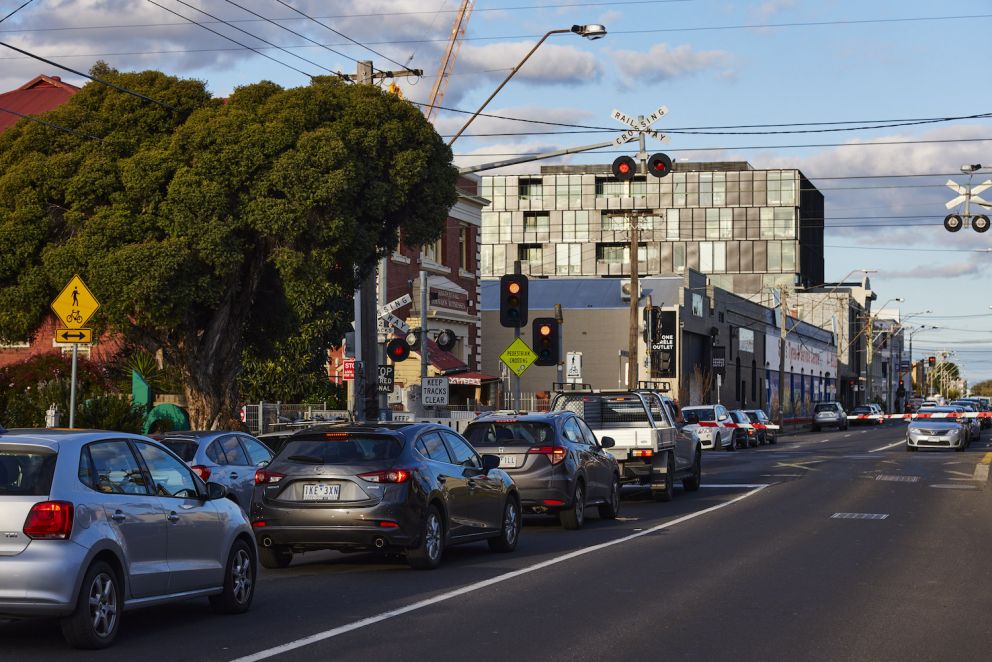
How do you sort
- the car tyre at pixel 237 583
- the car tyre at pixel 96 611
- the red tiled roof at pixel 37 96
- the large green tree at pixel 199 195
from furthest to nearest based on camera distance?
the red tiled roof at pixel 37 96, the large green tree at pixel 199 195, the car tyre at pixel 237 583, the car tyre at pixel 96 611

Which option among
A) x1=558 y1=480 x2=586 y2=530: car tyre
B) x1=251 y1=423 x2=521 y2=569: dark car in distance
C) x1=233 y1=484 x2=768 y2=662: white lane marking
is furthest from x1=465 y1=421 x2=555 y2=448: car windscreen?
x1=251 y1=423 x2=521 y2=569: dark car in distance

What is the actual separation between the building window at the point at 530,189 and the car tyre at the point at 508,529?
107 meters

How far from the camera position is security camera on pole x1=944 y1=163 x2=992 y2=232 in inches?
1154

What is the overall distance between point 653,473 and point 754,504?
1827 mm

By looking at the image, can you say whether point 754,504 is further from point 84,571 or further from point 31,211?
point 84,571

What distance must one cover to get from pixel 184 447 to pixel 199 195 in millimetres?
7608

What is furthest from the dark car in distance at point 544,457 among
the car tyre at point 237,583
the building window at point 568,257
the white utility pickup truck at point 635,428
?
the building window at point 568,257

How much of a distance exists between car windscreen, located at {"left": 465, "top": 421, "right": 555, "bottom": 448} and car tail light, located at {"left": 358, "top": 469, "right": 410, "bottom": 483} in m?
5.17

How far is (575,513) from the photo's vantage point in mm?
19484

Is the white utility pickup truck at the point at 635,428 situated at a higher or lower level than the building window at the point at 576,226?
lower

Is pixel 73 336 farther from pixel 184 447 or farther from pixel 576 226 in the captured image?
pixel 576 226

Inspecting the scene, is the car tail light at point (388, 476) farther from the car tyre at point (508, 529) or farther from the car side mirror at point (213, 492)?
the car side mirror at point (213, 492)

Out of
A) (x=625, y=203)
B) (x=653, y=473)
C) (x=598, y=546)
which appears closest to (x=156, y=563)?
(x=598, y=546)

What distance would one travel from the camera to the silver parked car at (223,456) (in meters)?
17.7
